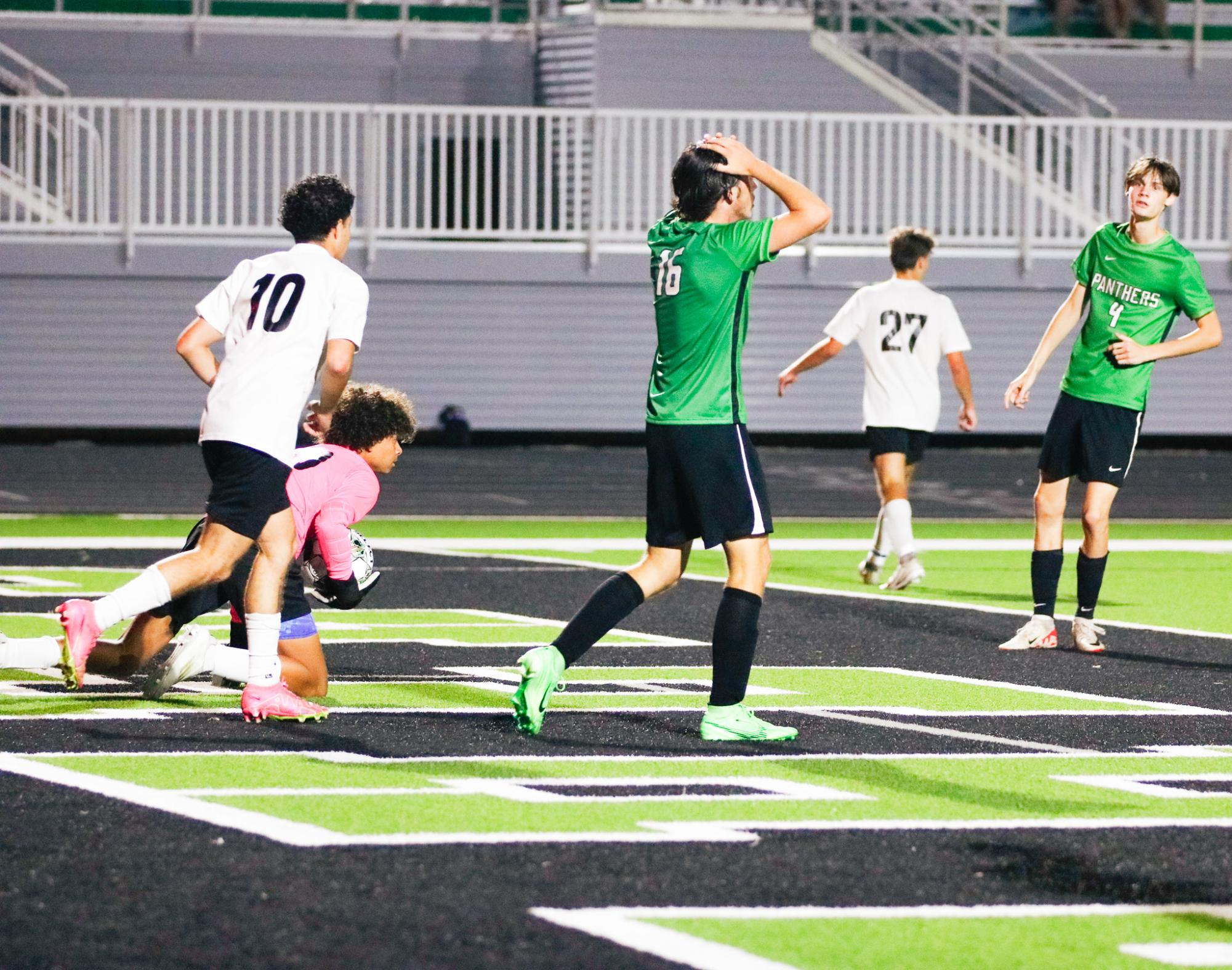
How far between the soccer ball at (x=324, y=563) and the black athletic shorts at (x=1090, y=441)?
3503mm

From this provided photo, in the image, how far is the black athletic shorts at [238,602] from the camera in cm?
890

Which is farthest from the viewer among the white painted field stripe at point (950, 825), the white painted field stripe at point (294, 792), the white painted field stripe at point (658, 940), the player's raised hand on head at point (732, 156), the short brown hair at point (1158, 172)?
the short brown hair at point (1158, 172)

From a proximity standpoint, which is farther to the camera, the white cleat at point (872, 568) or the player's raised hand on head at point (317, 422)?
the white cleat at point (872, 568)

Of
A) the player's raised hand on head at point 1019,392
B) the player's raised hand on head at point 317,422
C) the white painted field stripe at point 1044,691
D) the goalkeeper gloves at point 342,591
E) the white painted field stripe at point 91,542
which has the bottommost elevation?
the white painted field stripe at point 91,542

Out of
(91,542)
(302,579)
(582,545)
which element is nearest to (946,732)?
(302,579)

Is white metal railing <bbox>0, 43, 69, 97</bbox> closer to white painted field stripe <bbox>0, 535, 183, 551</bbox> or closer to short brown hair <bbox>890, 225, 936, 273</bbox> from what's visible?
white painted field stripe <bbox>0, 535, 183, 551</bbox>

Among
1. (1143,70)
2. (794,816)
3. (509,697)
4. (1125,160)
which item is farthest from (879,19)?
(794,816)

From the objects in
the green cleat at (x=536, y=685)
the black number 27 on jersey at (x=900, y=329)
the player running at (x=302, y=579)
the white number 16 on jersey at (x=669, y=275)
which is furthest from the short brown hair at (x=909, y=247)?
the green cleat at (x=536, y=685)

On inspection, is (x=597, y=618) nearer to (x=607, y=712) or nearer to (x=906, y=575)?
(x=607, y=712)

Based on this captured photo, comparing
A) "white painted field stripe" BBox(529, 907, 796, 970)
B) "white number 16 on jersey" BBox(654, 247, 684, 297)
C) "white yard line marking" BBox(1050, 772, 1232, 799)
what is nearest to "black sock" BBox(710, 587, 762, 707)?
"white number 16 on jersey" BBox(654, 247, 684, 297)

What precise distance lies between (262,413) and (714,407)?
1506mm

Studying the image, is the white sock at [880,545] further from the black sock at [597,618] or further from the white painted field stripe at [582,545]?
the black sock at [597,618]

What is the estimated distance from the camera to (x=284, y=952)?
16.8 feet

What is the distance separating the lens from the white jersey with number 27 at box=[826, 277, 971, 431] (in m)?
14.1
